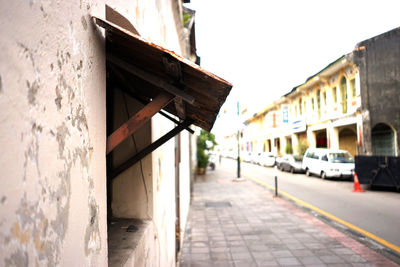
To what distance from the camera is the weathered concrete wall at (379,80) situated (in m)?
17.2

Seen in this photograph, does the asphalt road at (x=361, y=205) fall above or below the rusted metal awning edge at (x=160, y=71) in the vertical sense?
below

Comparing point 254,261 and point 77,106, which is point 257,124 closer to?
point 254,261

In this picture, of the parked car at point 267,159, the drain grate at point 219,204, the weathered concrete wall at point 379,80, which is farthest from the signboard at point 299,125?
the drain grate at point 219,204

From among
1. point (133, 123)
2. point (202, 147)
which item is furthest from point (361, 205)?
point (202, 147)

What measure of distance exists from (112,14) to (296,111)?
1128 inches

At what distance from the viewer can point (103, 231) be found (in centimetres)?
155

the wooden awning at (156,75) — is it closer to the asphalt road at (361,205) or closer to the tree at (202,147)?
the asphalt road at (361,205)

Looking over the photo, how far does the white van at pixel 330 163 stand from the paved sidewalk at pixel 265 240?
25.6 ft

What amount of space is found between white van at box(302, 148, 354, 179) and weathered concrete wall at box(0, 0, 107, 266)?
55.7 feet

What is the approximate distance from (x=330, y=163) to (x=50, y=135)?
58.5 feet

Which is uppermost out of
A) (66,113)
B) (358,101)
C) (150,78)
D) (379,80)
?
(379,80)

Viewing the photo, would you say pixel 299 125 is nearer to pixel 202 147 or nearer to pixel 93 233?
pixel 202 147

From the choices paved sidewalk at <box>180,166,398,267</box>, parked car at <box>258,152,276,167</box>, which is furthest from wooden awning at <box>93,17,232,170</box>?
parked car at <box>258,152,276,167</box>

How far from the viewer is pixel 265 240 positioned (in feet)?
21.1
